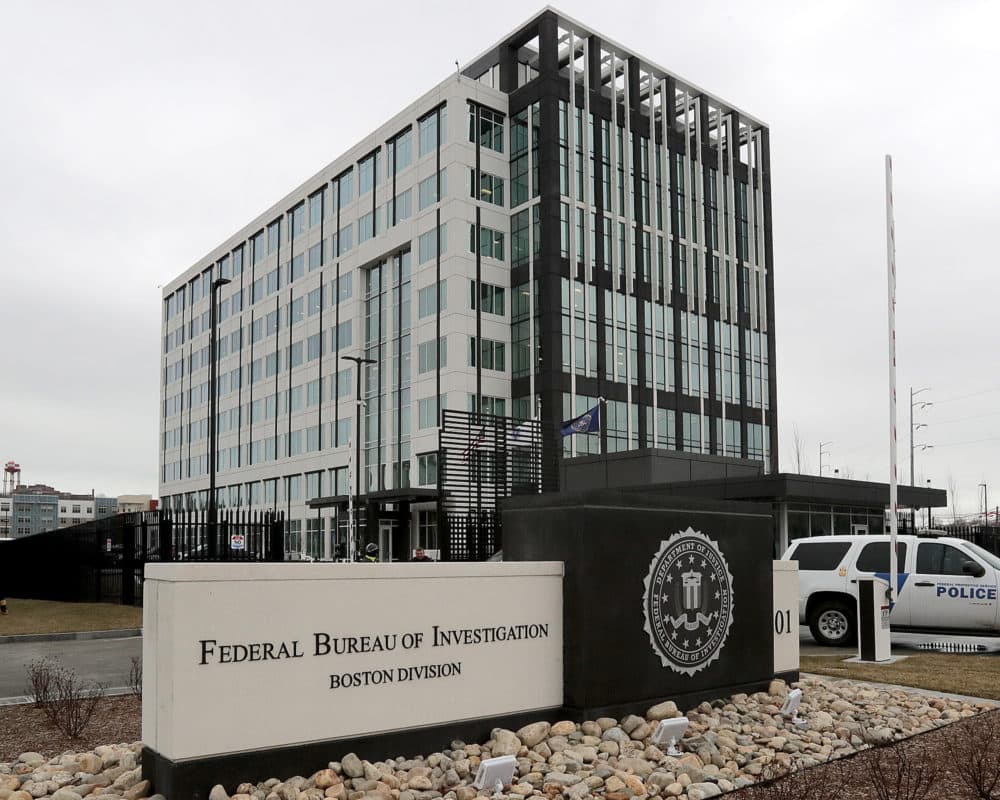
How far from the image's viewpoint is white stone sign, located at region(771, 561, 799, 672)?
11203 millimetres

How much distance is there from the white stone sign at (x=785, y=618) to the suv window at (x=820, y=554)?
696cm

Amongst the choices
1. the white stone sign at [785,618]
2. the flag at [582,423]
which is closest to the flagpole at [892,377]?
the white stone sign at [785,618]

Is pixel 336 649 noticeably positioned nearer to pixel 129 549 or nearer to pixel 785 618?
pixel 785 618

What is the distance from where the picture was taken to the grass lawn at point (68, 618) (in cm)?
2053

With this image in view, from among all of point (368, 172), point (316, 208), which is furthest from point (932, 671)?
point (316, 208)

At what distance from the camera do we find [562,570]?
909 cm

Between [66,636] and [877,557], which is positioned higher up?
[877,557]

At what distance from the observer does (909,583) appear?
17.5 m

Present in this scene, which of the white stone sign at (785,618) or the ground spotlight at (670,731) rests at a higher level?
the white stone sign at (785,618)

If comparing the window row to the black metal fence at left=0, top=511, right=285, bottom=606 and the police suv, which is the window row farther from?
the police suv

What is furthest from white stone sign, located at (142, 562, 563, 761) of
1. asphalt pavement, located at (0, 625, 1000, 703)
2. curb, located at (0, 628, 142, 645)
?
curb, located at (0, 628, 142, 645)

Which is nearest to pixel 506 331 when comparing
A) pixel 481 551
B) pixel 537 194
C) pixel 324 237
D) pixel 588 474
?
pixel 537 194

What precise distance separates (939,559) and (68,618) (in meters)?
17.8

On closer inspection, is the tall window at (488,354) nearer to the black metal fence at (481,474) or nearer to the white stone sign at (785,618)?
the black metal fence at (481,474)
